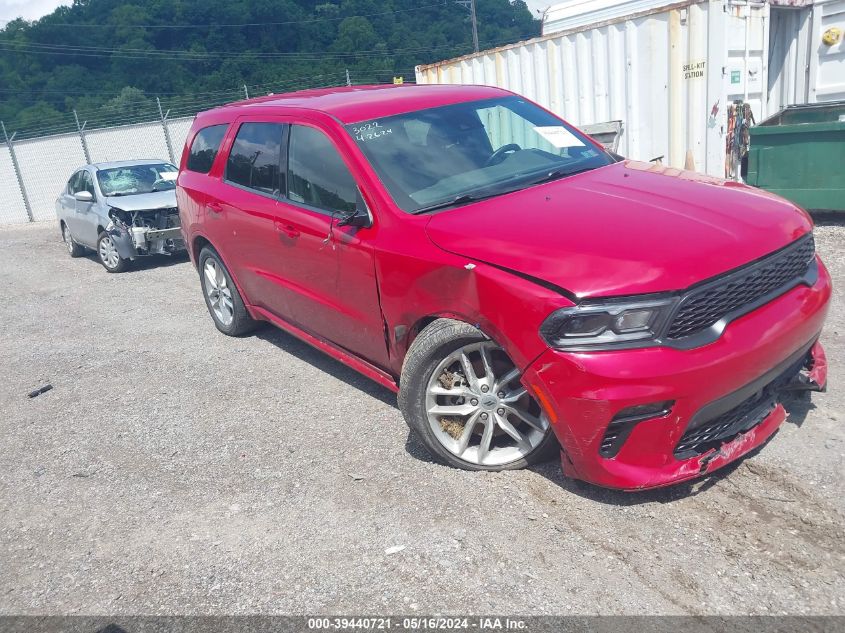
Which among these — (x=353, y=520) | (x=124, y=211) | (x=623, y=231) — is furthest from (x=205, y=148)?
(x=124, y=211)

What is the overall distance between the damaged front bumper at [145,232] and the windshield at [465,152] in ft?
22.3

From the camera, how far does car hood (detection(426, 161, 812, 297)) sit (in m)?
2.92

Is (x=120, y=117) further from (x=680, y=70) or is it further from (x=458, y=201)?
(x=458, y=201)

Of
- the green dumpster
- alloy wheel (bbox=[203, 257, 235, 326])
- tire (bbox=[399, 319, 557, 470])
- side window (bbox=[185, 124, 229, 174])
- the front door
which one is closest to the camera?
tire (bbox=[399, 319, 557, 470])

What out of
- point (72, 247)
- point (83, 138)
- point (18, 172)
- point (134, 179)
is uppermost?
point (83, 138)

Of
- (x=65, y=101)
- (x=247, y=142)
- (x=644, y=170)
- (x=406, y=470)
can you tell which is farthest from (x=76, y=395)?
(x=65, y=101)

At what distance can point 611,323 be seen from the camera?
2.89m

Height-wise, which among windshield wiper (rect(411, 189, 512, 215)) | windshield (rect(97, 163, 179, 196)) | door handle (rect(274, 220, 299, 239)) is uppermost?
windshield wiper (rect(411, 189, 512, 215))

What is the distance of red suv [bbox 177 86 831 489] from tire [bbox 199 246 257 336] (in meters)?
0.96

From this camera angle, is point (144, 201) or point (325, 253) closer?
point (325, 253)

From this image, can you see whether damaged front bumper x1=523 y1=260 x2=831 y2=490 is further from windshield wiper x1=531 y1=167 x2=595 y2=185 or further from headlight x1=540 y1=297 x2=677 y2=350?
windshield wiper x1=531 y1=167 x2=595 y2=185

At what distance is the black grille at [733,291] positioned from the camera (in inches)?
114

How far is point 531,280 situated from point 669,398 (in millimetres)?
713

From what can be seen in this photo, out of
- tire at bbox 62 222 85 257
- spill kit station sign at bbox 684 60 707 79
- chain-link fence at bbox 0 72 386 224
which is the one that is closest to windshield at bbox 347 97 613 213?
spill kit station sign at bbox 684 60 707 79
